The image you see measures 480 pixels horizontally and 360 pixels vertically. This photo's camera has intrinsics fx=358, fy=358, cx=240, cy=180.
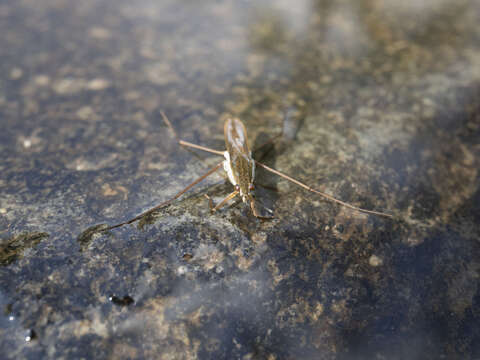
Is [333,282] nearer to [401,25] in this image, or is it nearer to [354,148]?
[354,148]

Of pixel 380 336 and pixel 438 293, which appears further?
pixel 438 293

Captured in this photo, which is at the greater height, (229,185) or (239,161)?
(239,161)

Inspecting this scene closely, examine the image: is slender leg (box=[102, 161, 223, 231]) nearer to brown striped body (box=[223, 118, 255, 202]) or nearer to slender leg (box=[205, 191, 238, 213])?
brown striped body (box=[223, 118, 255, 202])

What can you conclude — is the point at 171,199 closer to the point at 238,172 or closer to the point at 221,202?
the point at 221,202

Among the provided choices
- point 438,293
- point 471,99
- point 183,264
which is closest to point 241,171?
point 183,264

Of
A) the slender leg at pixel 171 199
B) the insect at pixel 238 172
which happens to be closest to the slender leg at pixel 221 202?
the insect at pixel 238 172

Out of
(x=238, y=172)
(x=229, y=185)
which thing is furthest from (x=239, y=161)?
(x=229, y=185)

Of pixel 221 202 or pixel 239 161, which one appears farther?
pixel 239 161

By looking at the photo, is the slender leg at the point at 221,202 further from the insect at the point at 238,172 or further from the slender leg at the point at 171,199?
the slender leg at the point at 171,199
